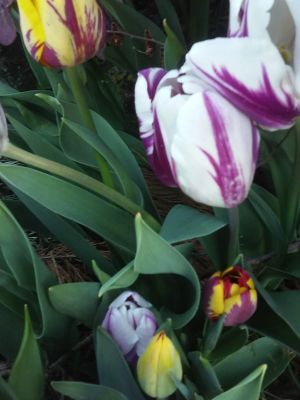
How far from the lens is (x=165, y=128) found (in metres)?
0.52

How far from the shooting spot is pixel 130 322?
0.58 metres

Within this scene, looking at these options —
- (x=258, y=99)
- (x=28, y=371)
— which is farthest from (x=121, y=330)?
(x=258, y=99)

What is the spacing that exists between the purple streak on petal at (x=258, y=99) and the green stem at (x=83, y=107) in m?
0.22

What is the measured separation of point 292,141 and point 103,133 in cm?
20

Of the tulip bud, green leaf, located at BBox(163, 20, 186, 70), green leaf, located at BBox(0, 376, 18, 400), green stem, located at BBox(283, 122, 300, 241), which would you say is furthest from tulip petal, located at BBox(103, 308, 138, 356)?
green leaf, located at BBox(163, 20, 186, 70)

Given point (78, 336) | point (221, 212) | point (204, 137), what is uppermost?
point (204, 137)

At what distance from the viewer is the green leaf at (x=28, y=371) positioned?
61 centimetres

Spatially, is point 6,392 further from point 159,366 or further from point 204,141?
point 204,141

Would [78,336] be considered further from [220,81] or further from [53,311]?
[220,81]

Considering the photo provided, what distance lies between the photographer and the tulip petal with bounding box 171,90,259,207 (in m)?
0.49

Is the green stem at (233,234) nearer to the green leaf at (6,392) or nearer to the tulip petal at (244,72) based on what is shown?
the tulip petal at (244,72)

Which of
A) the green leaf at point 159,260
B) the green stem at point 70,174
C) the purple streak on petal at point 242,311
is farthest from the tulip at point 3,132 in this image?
the purple streak on petal at point 242,311

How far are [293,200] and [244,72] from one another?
0.81 feet

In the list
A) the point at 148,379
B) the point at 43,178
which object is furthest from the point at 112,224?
the point at 148,379
